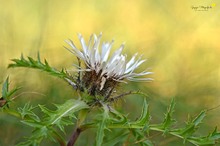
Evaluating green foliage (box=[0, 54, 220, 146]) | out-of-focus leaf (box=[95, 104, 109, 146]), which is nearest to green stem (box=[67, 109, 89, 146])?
green foliage (box=[0, 54, 220, 146])

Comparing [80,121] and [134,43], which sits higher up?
[134,43]

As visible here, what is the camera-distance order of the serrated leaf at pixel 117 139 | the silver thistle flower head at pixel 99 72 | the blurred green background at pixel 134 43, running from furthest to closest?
the blurred green background at pixel 134 43, the serrated leaf at pixel 117 139, the silver thistle flower head at pixel 99 72

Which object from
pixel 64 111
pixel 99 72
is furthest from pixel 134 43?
pixel 64 111

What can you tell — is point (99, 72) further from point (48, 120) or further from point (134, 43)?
point (134, 43)

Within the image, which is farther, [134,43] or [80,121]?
[134,43]

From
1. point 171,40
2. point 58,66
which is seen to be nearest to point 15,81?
point 58,66

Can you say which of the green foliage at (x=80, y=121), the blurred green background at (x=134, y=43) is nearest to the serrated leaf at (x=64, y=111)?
the green foliage at (x=80, y=121)

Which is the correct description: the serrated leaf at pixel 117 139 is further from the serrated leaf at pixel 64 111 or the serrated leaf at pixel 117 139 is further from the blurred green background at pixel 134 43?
the blurred green background at pixel 134 43

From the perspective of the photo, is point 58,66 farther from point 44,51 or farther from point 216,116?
point 216,116
